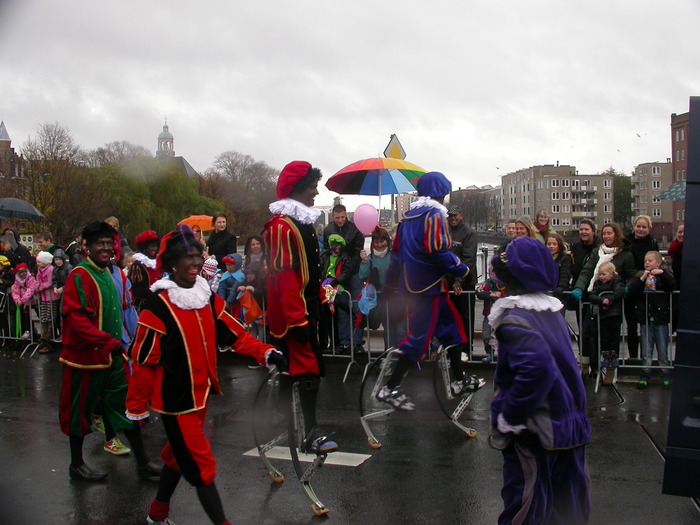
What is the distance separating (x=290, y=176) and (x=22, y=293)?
7.83m

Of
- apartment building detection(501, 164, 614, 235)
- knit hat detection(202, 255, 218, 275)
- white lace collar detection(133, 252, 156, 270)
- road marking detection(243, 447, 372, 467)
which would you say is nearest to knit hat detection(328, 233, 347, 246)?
knit hat detection(202, 255, 218, 275)

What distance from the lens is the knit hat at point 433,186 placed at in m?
6.18

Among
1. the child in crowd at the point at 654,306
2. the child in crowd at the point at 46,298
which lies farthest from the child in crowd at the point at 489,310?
the child in crowd at the point at 46,298

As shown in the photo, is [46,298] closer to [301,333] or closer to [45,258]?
[45,258]

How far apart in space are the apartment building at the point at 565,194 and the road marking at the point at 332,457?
15716 cm

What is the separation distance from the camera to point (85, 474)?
5344mm

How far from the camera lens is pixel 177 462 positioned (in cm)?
395

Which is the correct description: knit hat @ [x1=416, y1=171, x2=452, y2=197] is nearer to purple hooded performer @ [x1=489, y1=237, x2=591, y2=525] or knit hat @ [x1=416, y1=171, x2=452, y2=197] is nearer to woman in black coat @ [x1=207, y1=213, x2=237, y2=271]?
purple hooded performer @ [x1=489, y1=237, x2=591, y2=525]

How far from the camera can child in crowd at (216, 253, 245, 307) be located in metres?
10.0

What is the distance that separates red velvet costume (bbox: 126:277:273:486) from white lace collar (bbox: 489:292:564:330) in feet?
5.41

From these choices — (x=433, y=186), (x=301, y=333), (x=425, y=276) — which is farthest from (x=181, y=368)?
(x=433, y=186)

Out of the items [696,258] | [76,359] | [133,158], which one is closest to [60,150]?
[133,158]

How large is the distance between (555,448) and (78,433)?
3.67 metres

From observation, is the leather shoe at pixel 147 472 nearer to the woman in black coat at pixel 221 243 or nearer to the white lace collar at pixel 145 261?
the white lace collar at pixel 145 261
